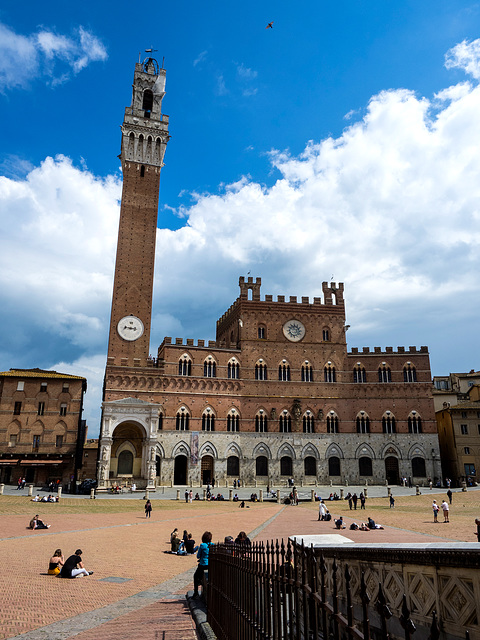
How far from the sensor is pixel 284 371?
162ft

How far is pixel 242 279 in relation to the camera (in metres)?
51.3

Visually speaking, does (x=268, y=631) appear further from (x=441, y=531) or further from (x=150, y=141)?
(x=150, y=141)

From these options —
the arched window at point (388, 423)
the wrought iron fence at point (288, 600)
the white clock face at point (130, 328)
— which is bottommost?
the wrought iron fence at point (288, 600)

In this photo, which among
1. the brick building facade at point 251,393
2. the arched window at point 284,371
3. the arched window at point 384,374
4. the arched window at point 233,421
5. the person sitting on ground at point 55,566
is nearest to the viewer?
the person sitting on ground at point 55,566

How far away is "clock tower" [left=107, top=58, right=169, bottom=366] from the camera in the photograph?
45.2 meters

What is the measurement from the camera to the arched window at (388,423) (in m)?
48.1

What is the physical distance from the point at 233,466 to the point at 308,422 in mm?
9017

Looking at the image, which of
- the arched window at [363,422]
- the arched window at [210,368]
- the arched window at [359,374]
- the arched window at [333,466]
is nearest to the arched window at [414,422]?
the arched window at [363,422]

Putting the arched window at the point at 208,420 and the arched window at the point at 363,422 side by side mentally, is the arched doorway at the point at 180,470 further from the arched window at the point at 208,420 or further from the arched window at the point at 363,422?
the arched window at the point at 363,422

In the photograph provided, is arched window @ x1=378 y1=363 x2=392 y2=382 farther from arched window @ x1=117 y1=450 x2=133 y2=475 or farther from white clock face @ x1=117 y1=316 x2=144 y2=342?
arched window @ x1=117 y1=450 x2=133 y2=475

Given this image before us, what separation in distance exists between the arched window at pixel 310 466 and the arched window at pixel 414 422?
1055 centimetres

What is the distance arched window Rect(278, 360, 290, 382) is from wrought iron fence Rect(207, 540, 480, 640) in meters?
42.4

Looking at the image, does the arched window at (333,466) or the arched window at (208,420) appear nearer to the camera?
the arched window at (208,420)

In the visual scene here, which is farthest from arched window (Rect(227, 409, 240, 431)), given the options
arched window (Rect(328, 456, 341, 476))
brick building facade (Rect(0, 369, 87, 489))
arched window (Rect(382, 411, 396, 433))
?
arched window (Rect(382, 411, 396, 433))
